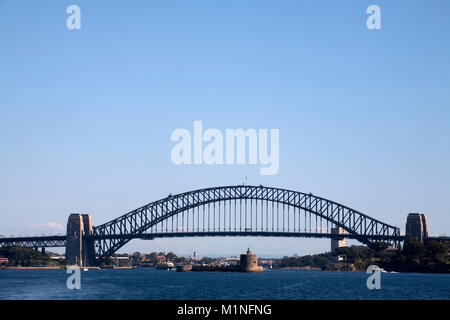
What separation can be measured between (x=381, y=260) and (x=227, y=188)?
142ft

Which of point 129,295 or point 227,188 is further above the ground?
point 227,188

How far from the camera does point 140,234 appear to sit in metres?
196

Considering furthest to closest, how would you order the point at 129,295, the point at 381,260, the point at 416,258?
the point at 381,260, the point at 416,258, the point at 129,295

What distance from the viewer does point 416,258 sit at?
179 metres

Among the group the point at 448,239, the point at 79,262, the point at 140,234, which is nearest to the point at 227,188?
the point at 140,234
